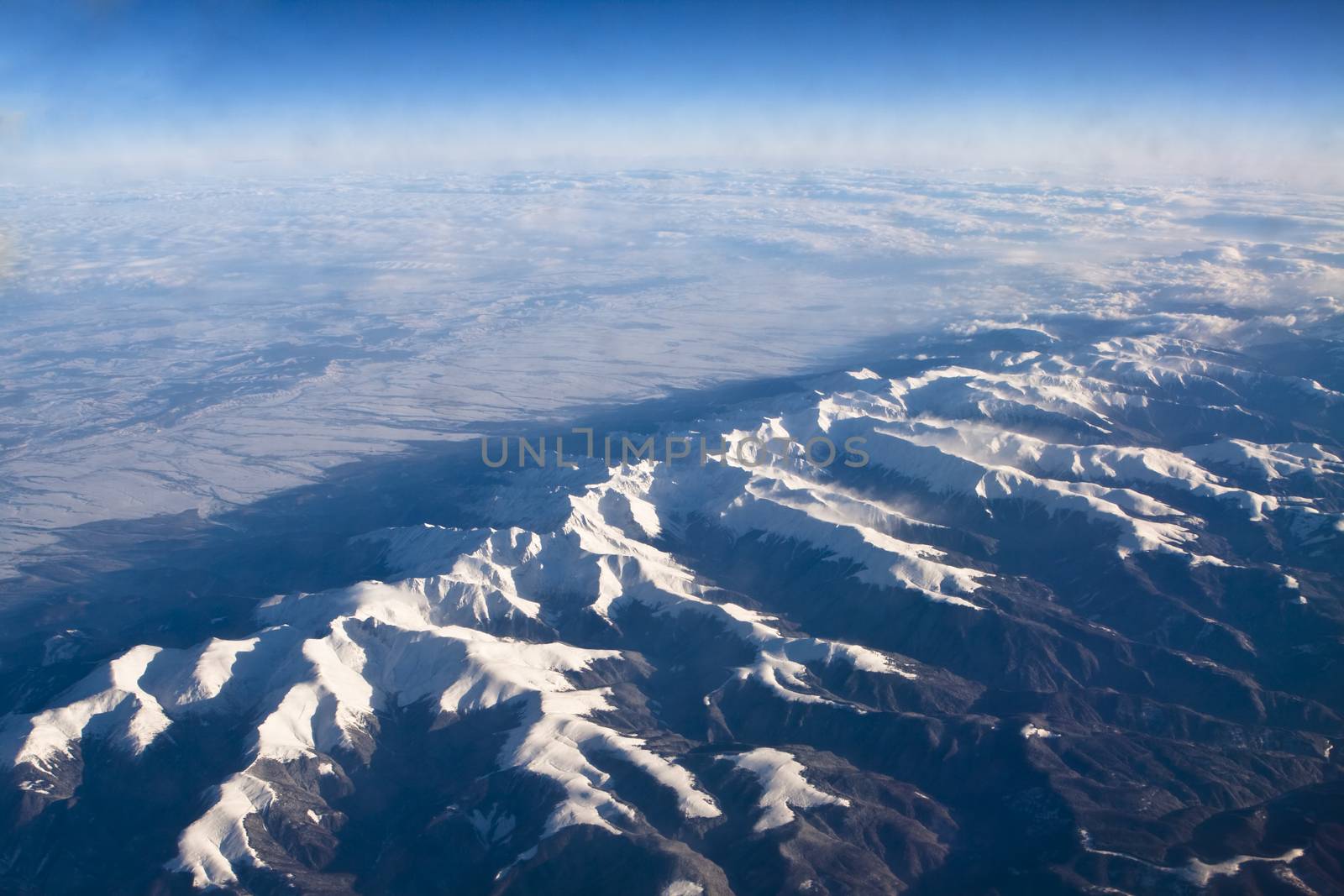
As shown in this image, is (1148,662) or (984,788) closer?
(984,788)

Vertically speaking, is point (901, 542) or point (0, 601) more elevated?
point (901, 542)

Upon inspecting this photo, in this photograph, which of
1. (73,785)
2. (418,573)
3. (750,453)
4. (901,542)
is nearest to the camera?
(73,785)

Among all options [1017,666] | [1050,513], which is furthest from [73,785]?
[1050,513]

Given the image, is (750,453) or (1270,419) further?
(1270,419)

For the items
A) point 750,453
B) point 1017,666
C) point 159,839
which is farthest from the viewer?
point 750,453

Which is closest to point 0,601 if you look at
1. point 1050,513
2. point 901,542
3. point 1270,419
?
point 901,542

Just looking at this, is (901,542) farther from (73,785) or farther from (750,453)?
(73,785)

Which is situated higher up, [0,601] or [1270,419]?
[1270,419]

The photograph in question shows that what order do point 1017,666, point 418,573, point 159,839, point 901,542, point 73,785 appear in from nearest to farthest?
point 159,839 < point 73,785 < point 1017,666 < point 418,573 < point 901,542

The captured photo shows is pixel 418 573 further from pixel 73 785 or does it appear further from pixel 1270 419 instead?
pixel 1270 419
